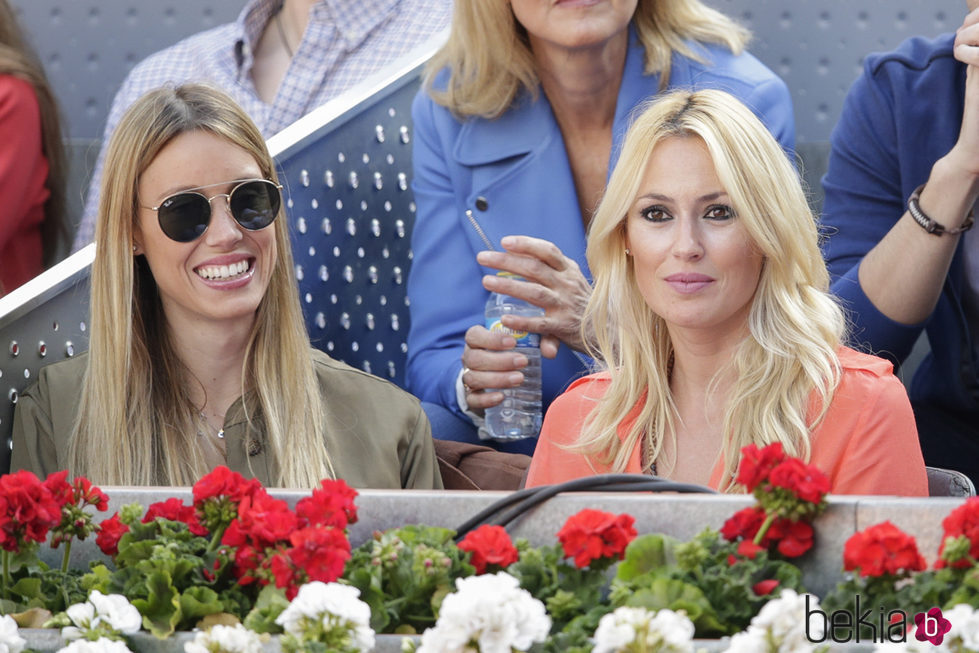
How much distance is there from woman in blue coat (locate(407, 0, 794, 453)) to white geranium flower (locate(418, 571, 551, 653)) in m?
1.52

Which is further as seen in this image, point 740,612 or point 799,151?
point 799,151

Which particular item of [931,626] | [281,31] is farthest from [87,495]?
[281,31]

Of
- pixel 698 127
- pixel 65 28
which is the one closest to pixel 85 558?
pixel 698 127

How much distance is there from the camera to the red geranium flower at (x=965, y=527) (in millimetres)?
1098

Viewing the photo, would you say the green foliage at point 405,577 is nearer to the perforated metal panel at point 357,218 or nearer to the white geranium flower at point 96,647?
the white geranium flower at point 96,647

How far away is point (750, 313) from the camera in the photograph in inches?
80.4

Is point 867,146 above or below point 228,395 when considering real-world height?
above

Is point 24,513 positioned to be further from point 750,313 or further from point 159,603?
point 750,313

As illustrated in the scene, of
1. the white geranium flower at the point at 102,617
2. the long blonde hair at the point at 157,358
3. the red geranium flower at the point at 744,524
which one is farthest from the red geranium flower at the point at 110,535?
the long blonde hair at the point at 157,358

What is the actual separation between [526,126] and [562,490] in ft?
5.42

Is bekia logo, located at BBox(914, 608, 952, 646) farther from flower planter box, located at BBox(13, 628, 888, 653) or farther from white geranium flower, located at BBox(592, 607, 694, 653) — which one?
flower planter box, located at BBox(13, 628, 888, 653)

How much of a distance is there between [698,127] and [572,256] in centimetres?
76

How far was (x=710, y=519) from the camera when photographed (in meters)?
1.22

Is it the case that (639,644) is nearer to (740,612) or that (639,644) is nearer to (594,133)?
(740,612)
